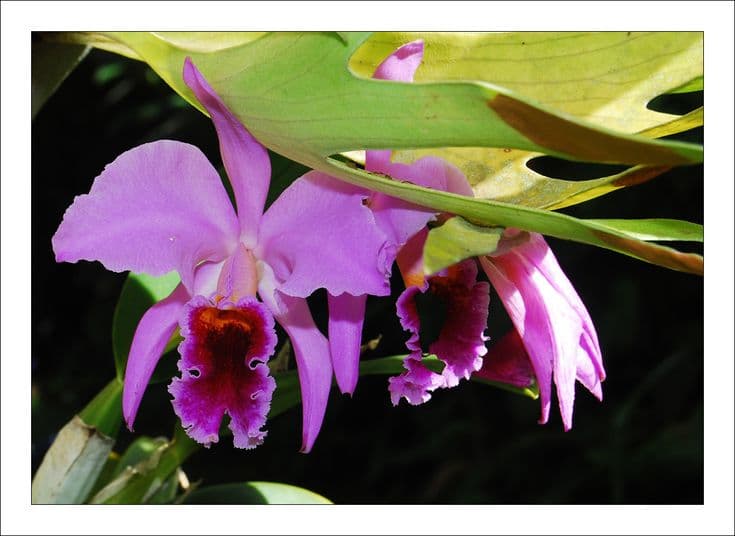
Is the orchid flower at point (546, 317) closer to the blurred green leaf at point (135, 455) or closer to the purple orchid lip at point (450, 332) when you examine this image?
the purple orchid lip at point (450, 332)

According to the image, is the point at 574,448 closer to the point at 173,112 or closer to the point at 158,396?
the point at 158,396

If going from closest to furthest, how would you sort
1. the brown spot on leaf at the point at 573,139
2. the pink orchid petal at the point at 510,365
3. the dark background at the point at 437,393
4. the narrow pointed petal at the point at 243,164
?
the brown spot on leaf at the point at 573,139 → the narrow pointed petal at the point at 243,164 → the pink orchid petal at the point at 510,365 → the dark background at the point at 437,393

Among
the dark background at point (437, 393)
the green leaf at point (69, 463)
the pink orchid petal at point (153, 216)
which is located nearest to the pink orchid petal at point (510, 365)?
the pink orchid petal at point (153, 216)

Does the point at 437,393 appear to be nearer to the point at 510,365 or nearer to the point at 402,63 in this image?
the point at 510,365

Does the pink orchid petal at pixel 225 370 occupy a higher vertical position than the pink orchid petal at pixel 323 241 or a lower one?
lower

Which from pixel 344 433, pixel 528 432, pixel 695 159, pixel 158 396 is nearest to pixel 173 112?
pixel 158 396

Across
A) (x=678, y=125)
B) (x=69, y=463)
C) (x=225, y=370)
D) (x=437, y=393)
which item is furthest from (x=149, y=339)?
(x=437, y=393)
